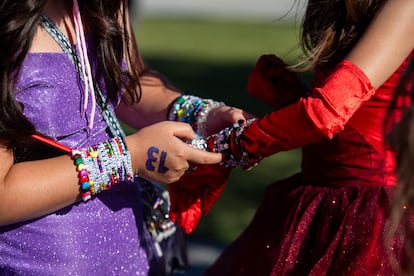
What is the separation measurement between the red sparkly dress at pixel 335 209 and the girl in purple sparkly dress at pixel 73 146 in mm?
262

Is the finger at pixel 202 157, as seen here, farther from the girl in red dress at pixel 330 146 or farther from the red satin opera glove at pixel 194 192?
the red satin opera glove at pixel 194 192

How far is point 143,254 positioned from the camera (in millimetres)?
2389

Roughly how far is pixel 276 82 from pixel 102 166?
0.62 m

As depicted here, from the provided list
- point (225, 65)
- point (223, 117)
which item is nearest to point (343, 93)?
point (223, 117)

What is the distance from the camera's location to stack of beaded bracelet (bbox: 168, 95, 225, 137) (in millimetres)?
2398

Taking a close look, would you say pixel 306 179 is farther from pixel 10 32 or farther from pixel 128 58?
pixel 10 32

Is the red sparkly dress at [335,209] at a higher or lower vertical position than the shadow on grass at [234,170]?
higher

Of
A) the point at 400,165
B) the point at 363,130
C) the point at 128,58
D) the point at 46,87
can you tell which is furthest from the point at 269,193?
the point at 400,165

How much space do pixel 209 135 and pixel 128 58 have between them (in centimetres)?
30

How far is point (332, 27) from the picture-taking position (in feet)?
7.43

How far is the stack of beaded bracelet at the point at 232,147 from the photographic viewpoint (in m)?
2.11

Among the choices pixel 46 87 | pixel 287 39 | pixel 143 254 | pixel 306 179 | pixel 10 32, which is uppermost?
pixel 10 32

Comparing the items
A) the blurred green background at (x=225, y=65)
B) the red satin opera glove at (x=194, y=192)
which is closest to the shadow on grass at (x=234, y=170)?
the blurred green background at (x=225, y=65)

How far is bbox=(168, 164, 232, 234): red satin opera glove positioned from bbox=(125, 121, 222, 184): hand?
7.8 inches
